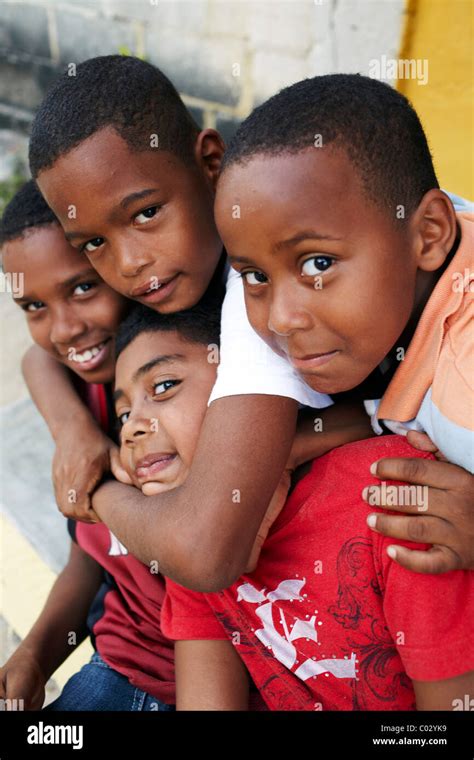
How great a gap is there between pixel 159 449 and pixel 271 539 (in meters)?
0.32

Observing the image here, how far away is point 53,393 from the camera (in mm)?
2545

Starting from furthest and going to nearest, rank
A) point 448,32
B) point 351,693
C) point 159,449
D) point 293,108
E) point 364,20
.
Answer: point 364,20
point 448,32
point 159,449
point 351,693
point 293,108

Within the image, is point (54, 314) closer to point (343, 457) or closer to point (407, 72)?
point (343, 457)

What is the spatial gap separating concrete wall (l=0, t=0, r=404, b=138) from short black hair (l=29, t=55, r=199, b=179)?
1409 millimetres

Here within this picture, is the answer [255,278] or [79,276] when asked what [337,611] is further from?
[79,276]

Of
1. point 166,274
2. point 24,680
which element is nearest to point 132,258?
point 166,274

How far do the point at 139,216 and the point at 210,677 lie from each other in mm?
1091

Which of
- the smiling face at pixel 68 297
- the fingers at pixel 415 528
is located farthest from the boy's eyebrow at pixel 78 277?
the fingers at pixel 415 528

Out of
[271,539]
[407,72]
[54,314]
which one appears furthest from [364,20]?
[271,539]

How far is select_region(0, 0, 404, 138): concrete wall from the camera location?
3.20m

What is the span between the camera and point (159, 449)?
1839 mm

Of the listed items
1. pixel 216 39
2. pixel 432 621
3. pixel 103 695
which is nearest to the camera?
pixel 432 621

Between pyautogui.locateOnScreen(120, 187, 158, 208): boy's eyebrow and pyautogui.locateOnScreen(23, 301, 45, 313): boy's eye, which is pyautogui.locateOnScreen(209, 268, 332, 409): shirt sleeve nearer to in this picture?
pyautogui.locateOnScreen(120, 187, 158, 208): boy's eyebrow

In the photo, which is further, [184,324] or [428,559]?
[184,324]
